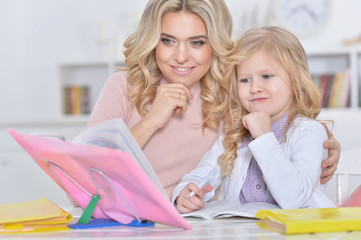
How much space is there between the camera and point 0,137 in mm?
3467

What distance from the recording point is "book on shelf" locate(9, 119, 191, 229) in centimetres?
83

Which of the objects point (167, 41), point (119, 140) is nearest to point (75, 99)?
point (167, 41)

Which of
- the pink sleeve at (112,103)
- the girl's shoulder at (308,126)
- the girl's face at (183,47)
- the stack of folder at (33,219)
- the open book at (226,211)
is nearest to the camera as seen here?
the stack of folder at (33,219)

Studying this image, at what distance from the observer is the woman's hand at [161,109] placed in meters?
1.61

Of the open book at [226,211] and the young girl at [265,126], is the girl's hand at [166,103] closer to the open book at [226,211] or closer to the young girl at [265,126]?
the young girl at [265,126]

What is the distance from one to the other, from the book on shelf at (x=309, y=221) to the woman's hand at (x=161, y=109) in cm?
68

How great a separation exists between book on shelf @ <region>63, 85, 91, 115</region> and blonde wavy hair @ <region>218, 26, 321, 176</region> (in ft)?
7.85

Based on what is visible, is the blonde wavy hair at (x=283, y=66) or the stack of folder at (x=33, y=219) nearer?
the stack of folder at (x=33, y=219)

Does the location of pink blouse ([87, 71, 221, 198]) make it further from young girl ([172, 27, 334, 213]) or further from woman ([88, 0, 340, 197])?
young girl ([172, 27, 334, 213])

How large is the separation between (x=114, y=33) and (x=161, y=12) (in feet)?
7.76

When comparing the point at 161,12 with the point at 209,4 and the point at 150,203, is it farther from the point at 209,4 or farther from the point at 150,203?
the point at 150,203

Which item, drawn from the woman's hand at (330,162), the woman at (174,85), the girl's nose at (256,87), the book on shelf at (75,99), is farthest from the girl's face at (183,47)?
the book on shelf at (75,99)

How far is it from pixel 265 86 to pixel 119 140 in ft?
2.29

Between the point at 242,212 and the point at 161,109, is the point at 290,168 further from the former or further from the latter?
the point at 161,109
